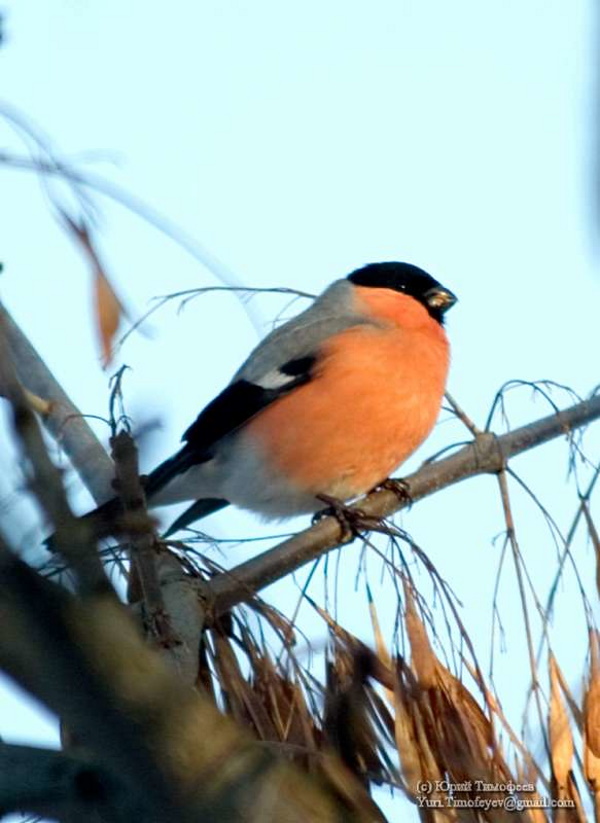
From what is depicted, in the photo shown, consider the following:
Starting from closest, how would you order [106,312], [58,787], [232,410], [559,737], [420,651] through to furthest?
1. [58,787]
2. [106,312]
3. [559,737]
4. [420,651]
5. [232,410]

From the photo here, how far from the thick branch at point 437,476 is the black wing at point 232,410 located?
112cm

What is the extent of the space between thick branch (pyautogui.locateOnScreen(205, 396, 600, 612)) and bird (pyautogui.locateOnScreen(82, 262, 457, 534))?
851 millimetres

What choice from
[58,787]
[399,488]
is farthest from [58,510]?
[399,488]

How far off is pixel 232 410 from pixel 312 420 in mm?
274

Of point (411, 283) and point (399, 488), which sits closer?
point (399, 488)

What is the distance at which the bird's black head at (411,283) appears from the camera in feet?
13.1

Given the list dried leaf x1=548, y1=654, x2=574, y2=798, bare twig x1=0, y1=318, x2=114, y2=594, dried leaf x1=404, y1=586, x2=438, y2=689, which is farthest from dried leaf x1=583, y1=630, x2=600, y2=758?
bare twig x1=0, y1=318, x2=114, y2=594

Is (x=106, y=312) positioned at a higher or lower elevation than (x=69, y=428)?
lower

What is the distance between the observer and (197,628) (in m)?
2.10

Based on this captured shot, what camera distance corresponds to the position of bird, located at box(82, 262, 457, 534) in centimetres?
343

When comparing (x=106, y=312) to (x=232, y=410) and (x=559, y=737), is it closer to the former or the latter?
(x=559, y=737)

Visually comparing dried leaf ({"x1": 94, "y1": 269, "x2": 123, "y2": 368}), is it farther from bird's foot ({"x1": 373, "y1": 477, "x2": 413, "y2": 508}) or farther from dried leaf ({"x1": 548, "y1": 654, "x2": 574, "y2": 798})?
bird's foot ({"x1": 373, "y1": 477, "x2": 413, "y2": 508})

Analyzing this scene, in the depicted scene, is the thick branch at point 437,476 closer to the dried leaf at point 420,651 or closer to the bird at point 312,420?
the dried leaf at point 420,651

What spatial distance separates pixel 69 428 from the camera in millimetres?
2523
